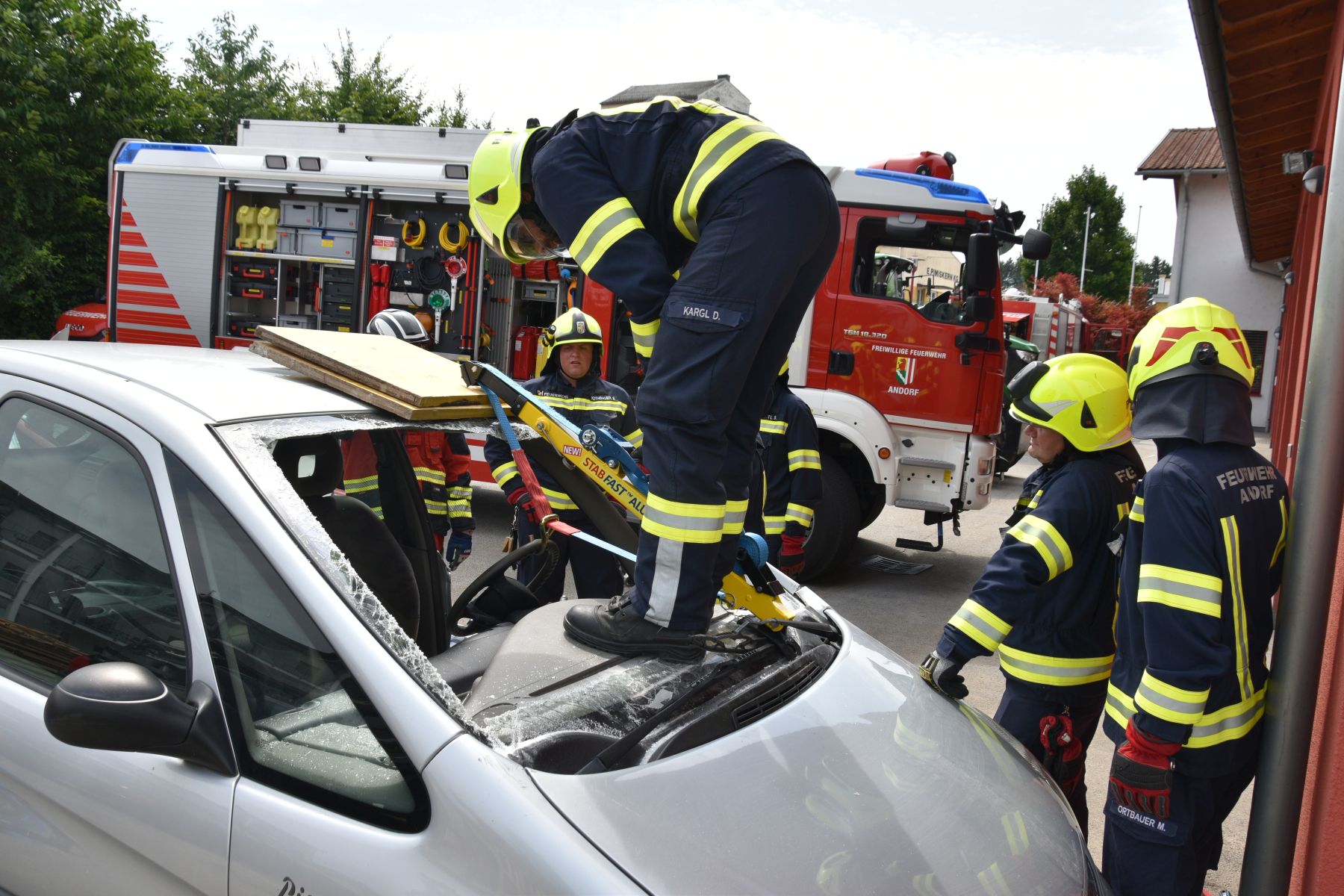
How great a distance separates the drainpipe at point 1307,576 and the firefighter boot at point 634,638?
140 cm

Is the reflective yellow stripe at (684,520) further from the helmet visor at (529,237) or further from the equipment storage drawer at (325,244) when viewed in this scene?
the equipment storage drawer at (325,244)

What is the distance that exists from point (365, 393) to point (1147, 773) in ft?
6.66

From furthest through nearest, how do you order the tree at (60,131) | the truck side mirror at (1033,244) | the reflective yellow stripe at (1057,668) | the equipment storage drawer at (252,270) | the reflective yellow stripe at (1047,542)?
the tree at (60,131) < the equipment storage drawer at (252,270) < the truck side mirror at (1033,244) < the reflective yellow stripe at (1057,668) < the reflective yellow stripe at (1047,542)

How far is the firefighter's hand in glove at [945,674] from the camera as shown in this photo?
104 inches

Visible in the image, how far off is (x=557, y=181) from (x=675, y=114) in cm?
36

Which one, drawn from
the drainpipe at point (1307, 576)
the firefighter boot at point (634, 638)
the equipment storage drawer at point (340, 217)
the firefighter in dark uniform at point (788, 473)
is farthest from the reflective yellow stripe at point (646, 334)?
the equipment storage drawer at point (340, 217)

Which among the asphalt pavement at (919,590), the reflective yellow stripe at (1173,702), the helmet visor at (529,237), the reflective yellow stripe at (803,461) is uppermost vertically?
the helmet visor at (529,237)

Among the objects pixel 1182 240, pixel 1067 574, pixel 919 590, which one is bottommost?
pixel 919 590

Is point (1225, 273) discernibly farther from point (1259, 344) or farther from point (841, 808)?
point (841, 808)

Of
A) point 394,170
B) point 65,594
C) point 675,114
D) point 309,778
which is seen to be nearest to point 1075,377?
point 675,114

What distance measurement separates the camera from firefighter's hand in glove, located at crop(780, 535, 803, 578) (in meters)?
5.66

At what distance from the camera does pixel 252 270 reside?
8.98 meters

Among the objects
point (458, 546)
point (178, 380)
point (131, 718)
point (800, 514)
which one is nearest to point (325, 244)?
point (458, 546)

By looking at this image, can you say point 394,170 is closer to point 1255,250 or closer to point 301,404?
point 301,404
